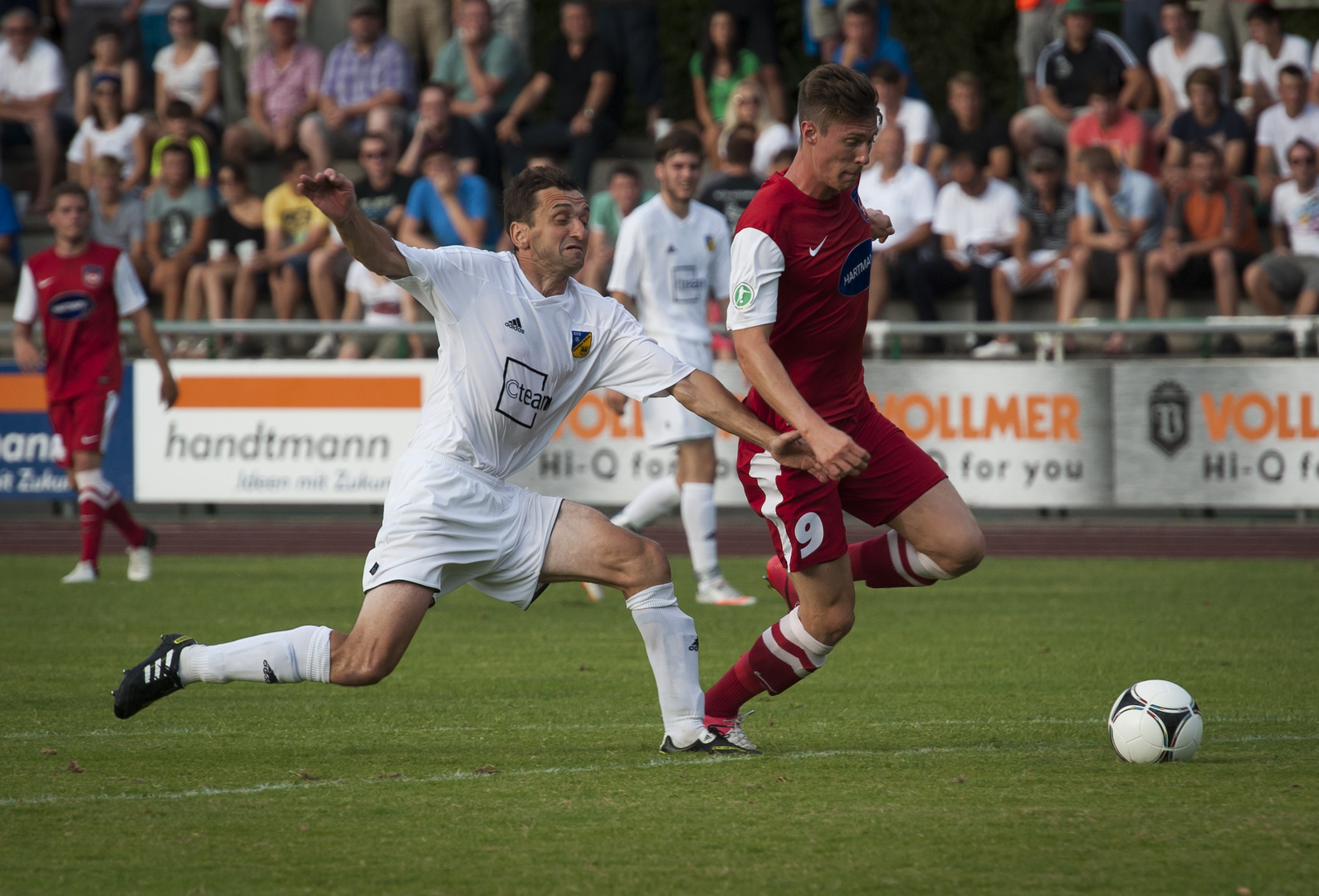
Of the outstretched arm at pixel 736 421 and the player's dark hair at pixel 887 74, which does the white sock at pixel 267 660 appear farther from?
the player's dark hair at pixel 887 74

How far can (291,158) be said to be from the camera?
656 inches

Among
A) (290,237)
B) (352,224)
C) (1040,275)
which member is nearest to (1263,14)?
(1040,275)

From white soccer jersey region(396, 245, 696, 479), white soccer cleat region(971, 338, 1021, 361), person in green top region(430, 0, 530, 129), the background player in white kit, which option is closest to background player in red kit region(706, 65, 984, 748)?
white soccer jersey region(396, 245, 696, 479)

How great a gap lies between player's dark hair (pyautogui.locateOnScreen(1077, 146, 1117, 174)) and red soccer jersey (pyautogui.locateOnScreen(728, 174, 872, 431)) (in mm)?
9703

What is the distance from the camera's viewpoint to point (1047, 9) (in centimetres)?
1762

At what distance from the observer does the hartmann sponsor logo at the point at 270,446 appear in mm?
14266

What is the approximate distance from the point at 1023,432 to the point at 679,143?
200 inches

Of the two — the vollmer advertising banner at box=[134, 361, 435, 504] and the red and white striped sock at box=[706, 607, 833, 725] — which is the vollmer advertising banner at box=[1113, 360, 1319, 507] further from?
the red and white striped sock at box=[706, 607, 833, 725]

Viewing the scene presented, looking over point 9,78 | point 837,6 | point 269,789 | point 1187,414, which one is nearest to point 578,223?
point 269,789

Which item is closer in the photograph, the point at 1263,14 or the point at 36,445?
the point at 36,445

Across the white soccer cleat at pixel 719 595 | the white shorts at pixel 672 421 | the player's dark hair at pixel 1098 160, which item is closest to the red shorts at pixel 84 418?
the white shorts at pixel 672 421

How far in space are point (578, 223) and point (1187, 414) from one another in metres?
9.13

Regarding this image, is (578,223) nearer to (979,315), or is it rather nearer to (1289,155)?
(979,315)

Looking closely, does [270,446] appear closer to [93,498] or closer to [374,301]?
[374,301]
